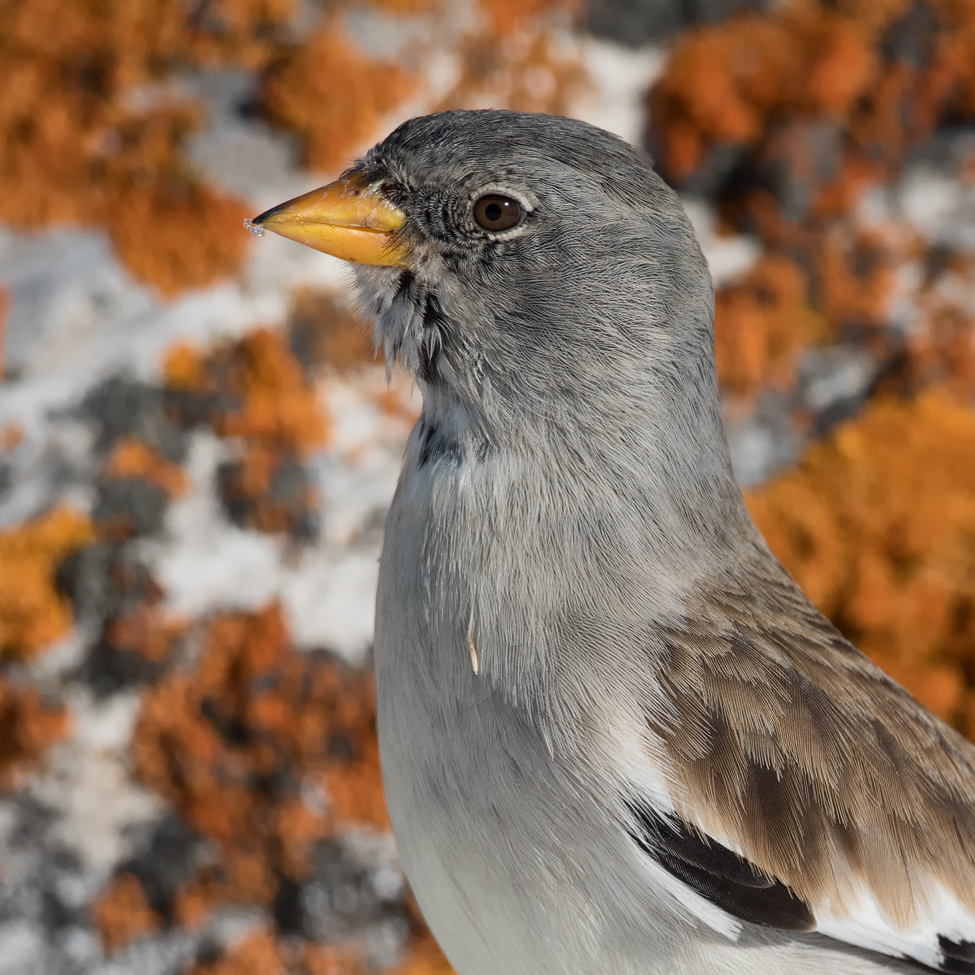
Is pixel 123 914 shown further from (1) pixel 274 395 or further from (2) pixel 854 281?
(2) pixel 854 281

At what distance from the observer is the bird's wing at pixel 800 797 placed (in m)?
1.05

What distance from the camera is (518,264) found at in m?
1.14

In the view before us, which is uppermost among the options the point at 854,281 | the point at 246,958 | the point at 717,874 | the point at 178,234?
the point at 854,281

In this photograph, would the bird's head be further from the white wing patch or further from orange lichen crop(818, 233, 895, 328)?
orange lichen crop(818, 233, 895, 328)

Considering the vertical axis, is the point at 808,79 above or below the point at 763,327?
above

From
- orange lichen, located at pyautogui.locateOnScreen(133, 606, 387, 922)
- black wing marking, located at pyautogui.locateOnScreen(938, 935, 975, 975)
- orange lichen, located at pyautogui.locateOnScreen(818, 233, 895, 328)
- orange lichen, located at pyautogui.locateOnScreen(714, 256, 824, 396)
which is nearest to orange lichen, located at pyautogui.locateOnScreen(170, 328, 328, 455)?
orange lichen, located at pyautogui.locateOnScreen(133, 606, 387, 922)

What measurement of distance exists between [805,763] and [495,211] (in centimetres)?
64

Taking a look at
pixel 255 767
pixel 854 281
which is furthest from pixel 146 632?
pixel 854 281

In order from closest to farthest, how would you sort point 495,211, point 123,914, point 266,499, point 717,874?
point 717,874 < point 495,211 < point 123,914 < point 266,499

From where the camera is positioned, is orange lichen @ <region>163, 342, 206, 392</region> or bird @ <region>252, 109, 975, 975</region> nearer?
bird @ <region>252, 109, 975, 975</region>

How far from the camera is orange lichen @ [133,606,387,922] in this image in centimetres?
195

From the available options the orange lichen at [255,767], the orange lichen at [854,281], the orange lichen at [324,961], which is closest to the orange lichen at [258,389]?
the orange lichen at [255,767]

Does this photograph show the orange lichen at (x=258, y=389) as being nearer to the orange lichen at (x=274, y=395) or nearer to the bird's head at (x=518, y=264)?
the orange lichen at (x=274, y=395)

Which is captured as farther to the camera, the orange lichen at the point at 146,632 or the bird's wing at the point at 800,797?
the orange lichen at the point at 146,632
